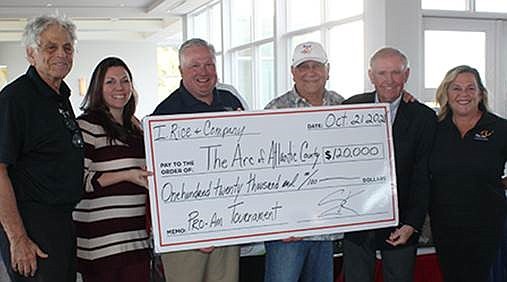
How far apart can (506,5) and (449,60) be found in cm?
99

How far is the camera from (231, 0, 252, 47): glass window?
33.0 feet

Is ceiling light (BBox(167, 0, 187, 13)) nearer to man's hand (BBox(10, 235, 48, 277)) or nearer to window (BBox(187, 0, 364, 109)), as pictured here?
window (BBox(187, 0, 364, 109))

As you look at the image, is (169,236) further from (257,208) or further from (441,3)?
(441,3)

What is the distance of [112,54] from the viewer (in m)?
16.5

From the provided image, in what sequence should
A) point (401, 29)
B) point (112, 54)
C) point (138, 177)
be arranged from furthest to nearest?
1. point (112, 54)
2. point (401, 29)
3. point (138, 177)

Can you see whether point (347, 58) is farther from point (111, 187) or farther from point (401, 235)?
point (111, 187)

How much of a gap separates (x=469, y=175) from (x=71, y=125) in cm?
162

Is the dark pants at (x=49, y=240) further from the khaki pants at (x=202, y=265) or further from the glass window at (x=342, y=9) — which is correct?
the glass window at (x=342, y=9)

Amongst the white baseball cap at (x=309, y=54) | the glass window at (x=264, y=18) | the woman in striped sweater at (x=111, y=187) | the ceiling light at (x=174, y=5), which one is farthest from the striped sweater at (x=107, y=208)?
the ceiling light at (x=174, y=5)

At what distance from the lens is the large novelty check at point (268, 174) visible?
6.85ft

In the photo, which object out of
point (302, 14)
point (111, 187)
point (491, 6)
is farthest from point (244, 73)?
point (111, 187)

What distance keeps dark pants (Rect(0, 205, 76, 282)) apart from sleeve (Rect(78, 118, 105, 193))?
4.9 inches

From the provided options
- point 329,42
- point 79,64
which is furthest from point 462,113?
point 79,64

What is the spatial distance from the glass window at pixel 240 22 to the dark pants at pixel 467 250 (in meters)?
7.93
